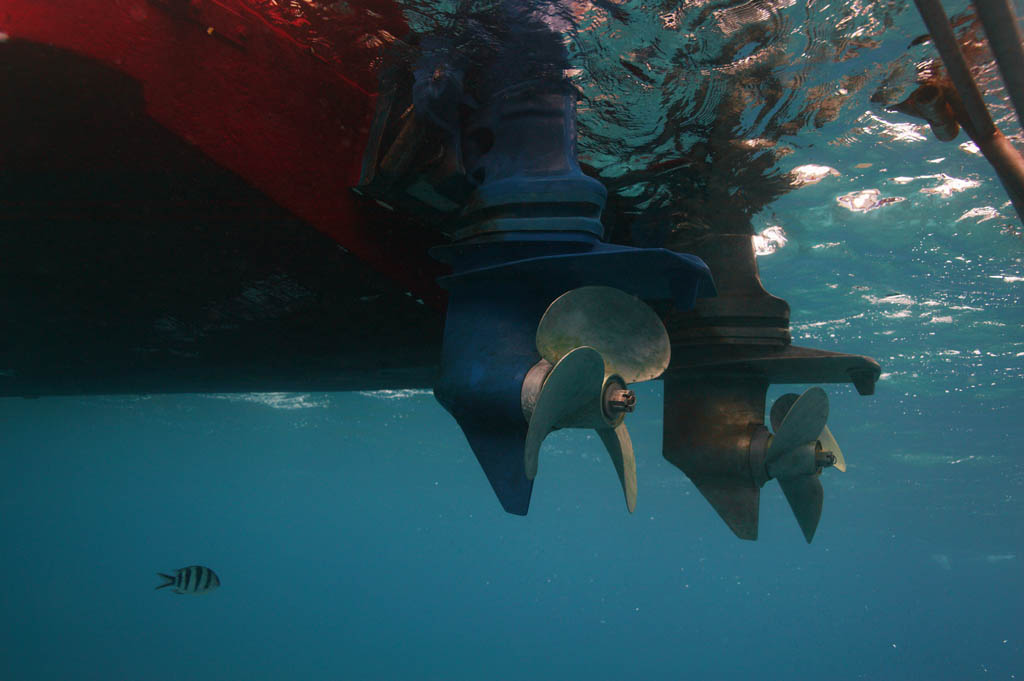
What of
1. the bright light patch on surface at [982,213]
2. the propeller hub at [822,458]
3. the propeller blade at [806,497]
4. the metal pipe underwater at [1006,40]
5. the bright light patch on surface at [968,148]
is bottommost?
the propeller blade at [806,497]

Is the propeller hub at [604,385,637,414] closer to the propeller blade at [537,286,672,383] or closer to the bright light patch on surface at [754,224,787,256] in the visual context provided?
the propeller blade at [537,286,672,383]

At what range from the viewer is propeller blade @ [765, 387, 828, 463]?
4199 mm

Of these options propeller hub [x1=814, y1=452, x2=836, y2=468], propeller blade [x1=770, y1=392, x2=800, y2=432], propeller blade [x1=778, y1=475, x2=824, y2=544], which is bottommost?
propeller blade [x1=778, y1=475, x2=824, y2=544]

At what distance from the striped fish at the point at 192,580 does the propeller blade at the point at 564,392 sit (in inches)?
364

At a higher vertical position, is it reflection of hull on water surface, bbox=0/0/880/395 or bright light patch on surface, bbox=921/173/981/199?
bright light patch on surface, bbox=921/173/981/199

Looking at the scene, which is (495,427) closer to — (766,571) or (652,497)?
(652,497)

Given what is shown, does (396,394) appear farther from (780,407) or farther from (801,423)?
(801,423)

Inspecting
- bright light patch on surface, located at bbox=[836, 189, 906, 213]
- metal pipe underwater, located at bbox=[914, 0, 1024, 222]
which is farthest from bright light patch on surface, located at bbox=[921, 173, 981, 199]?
metal pipe underwater, located at bbox=[914, 0, 1024, 222]

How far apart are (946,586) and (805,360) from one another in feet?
386

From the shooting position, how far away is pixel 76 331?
18.2ft

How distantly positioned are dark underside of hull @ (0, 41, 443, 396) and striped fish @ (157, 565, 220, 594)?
15.6 feet

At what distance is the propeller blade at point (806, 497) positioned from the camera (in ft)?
15.9

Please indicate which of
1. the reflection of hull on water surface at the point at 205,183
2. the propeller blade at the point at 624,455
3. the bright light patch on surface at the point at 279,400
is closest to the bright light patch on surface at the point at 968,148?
the reflection of hull on water surface at the point at 205,183

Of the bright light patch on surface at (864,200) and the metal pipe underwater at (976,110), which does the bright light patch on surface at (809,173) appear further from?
the metal pipe underwater at (976,110)
